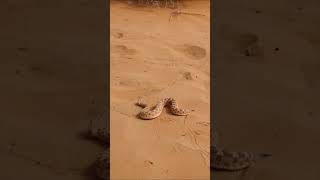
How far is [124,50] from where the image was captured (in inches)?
235

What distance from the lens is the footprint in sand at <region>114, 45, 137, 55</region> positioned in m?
5.89

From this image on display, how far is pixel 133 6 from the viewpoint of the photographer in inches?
287

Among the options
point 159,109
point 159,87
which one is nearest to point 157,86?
point 159,87

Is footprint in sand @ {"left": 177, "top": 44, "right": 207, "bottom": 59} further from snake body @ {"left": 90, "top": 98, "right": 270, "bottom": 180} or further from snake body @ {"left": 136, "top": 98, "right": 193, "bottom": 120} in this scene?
snake body @ {"left": 90, "top": 98, "right": 270, "bottom": 180}

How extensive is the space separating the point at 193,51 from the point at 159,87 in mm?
911

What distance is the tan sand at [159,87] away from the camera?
405 centimetres

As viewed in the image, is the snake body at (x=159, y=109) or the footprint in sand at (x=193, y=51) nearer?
the snake body at (x=159, y=109)

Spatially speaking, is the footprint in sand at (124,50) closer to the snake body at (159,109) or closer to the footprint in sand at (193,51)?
the footprint in sand at (193,51)
